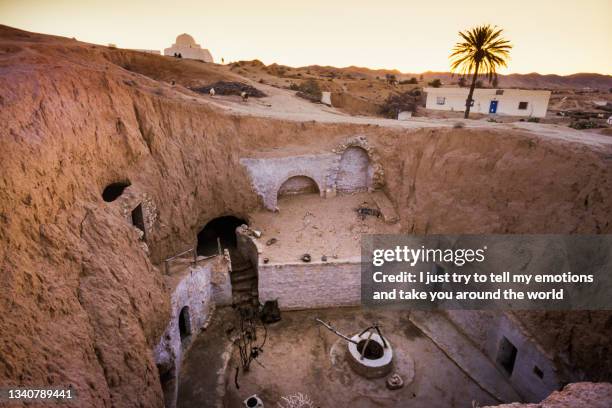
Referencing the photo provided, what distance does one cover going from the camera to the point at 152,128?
13570 millimetres

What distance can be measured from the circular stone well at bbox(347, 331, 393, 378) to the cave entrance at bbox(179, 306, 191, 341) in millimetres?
6137

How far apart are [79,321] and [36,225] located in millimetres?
2295

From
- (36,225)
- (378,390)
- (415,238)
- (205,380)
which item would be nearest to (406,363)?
(378,390)

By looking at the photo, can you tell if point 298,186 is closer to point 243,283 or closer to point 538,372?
point 243,283

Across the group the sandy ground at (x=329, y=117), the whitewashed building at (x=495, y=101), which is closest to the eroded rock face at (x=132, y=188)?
the sandy ground at (x=329, y=117)

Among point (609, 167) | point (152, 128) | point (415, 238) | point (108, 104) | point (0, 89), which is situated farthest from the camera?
point (415, 238)

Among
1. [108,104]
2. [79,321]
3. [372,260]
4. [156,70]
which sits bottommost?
[372,260]

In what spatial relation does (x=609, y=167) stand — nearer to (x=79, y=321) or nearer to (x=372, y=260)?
(x=372, y=260)

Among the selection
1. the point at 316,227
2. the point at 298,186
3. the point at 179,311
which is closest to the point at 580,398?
the point at 179,311

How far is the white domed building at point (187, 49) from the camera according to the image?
152 feet

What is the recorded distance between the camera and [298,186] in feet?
59.5

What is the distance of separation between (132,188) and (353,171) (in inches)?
434

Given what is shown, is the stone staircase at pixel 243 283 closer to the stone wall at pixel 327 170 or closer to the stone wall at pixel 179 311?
the stone wall at pixel 179 311

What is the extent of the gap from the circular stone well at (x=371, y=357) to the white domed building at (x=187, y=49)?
4711 cm
